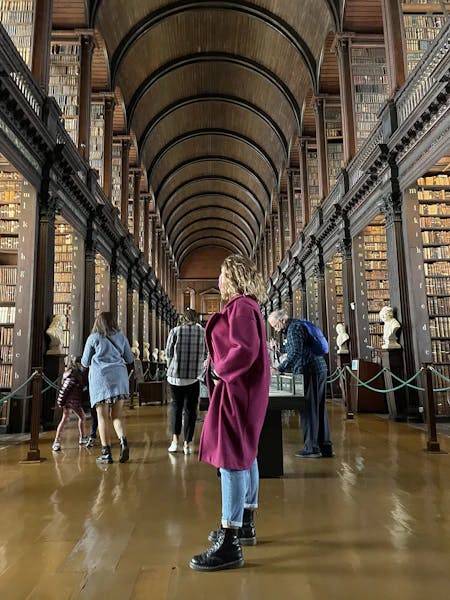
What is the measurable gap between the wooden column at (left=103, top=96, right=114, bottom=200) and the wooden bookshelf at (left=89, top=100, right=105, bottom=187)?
0.30 feet

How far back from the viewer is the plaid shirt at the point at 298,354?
357 cm

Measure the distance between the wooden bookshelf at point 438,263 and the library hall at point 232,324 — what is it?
0.10 feet

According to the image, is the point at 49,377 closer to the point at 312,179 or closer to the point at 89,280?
the point at 89,280

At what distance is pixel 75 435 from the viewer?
541cm

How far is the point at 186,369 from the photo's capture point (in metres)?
4.09

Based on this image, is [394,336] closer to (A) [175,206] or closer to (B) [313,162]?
(B) [313,162]

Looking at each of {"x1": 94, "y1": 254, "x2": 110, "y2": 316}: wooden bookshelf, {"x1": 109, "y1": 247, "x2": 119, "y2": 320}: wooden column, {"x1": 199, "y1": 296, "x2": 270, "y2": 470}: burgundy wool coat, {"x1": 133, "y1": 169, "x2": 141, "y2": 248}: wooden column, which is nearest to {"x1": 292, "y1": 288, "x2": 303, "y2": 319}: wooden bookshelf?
{"x1": 133, "y1": 169, "x2": 141, "y2": 248}: wooden column

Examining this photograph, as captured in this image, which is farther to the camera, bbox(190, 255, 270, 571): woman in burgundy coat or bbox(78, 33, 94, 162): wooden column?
bbox(78, 33, 94, 162): wooden column

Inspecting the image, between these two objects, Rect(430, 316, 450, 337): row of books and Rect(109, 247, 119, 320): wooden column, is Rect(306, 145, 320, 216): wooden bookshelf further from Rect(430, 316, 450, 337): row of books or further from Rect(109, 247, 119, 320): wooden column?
Rect(430, 316, 450, 337): row of books

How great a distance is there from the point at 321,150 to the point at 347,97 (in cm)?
202

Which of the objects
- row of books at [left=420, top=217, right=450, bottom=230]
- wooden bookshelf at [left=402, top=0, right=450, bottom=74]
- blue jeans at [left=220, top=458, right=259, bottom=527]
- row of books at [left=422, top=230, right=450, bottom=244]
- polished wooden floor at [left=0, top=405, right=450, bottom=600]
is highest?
wooden bookshelf at [left=402, top=0, right=450, bottom=74]

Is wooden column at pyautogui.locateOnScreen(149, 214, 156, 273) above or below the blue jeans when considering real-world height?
above

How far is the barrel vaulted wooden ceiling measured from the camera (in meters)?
10.3

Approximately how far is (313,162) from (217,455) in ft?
41.7
